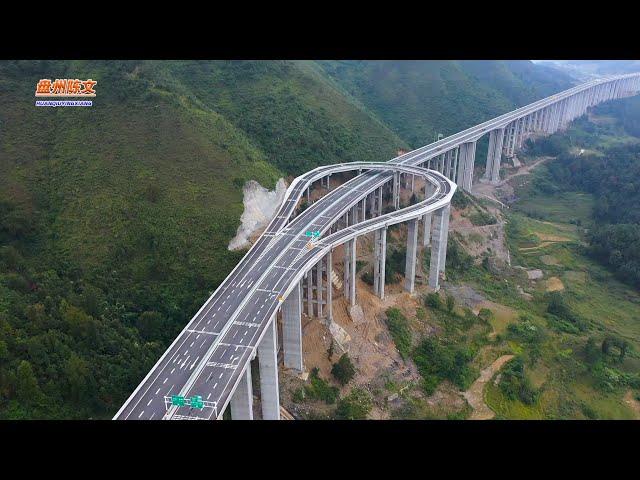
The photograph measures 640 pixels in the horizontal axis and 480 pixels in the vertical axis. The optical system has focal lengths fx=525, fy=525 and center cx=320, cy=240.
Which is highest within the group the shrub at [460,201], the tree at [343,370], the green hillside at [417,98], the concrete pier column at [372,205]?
the green hillside at [417,98]

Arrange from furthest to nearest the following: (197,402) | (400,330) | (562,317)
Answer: (562,317), (400,330), (197,402)

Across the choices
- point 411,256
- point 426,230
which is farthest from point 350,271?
point 426,230

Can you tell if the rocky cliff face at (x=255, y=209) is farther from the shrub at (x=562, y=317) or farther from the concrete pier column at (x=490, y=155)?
the concrete pier column at (x=490, y=155)

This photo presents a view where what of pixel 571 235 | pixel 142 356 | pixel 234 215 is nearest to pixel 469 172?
pixel 571 235

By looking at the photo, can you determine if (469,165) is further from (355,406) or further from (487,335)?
(355,406)

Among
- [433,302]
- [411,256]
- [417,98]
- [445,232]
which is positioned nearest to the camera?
[433,302]

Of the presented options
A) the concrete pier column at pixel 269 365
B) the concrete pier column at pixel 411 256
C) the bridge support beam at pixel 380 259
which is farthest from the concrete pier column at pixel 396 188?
the concrete pier column at pixel 269 365

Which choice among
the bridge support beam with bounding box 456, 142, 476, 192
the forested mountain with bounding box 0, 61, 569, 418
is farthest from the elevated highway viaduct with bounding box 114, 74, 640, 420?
the bridge support beam with bounding box 456, 142, 476, 192

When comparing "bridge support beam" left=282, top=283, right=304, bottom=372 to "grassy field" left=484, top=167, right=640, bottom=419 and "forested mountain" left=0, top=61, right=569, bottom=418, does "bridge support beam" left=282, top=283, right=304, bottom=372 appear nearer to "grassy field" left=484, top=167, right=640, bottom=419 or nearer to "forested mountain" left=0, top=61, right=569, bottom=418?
"forested mountain" left=0, top=61, right=569, bottom=418
